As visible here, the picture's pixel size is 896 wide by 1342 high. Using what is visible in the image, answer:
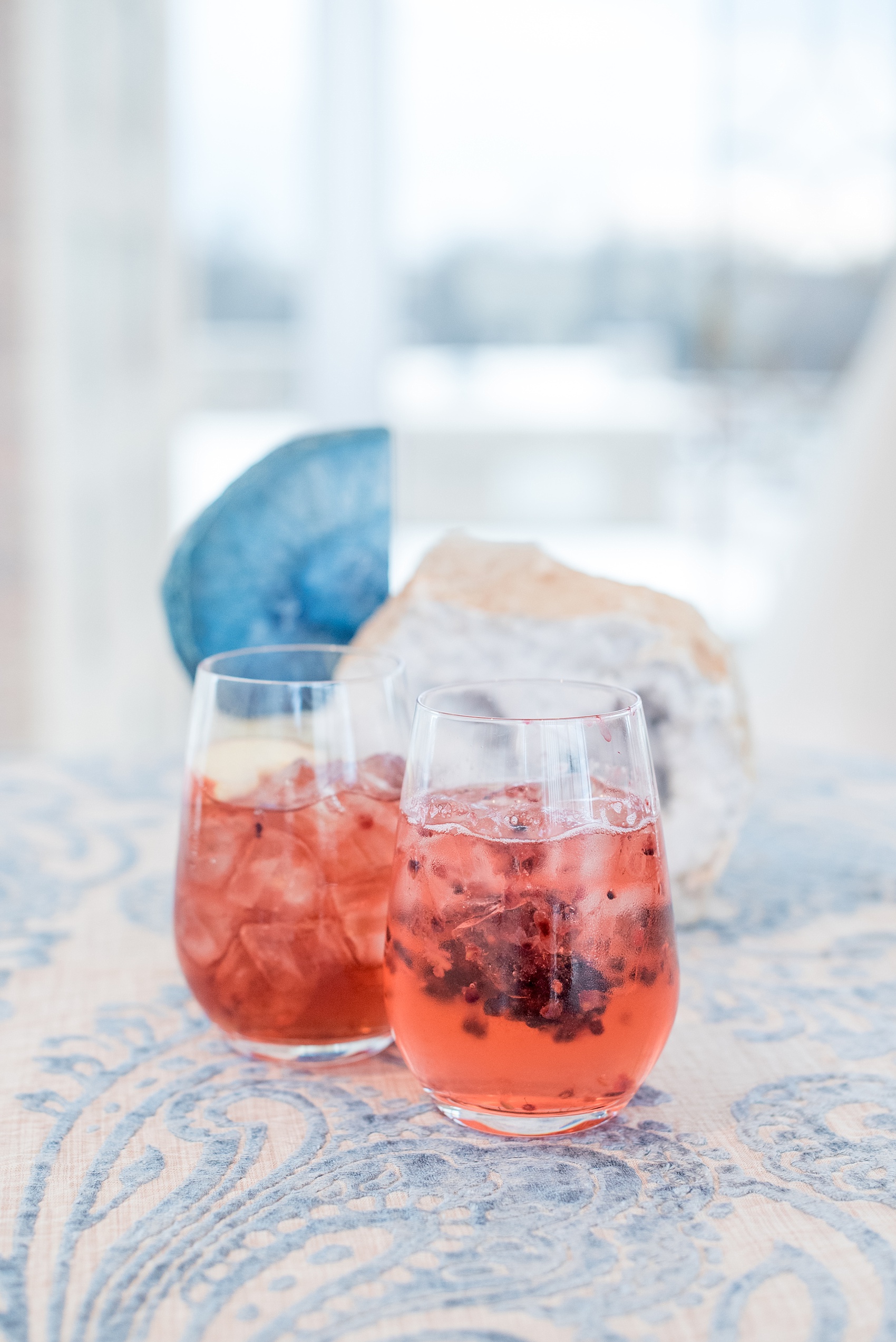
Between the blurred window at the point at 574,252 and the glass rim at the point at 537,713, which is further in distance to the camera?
the blurred window at the point at 574,252

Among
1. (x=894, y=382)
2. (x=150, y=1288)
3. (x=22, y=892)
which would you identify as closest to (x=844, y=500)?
(x=894, y=382)

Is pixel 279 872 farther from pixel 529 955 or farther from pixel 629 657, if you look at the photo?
pixel 629 657

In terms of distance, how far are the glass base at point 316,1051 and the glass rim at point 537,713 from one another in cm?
18

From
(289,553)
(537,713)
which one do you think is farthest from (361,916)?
(289,553)

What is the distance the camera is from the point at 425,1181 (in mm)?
550

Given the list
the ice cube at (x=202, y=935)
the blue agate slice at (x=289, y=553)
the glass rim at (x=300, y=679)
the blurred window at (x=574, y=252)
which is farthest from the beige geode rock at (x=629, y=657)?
the blurred window at (x=574, y=252)

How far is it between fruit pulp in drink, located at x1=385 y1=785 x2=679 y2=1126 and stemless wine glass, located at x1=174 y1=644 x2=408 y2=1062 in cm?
6

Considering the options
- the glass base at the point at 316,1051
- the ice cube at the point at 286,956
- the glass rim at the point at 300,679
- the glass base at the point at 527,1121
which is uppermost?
the glass rim at the point at 300,679

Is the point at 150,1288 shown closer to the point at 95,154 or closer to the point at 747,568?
the point at 95,154

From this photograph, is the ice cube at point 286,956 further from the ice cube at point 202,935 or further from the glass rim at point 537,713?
the glass rim at point 537,713

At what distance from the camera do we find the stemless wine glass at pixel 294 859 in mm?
639

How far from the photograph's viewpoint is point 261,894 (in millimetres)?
640

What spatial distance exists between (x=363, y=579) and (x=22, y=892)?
33cm

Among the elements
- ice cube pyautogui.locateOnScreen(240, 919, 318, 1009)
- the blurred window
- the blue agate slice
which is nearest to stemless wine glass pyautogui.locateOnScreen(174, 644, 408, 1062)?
ice cube pyautogui.locateOnScreen(240, 919, 318, 1009)
